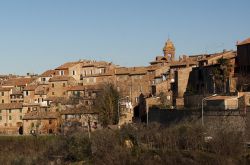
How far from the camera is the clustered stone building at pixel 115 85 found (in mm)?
52500

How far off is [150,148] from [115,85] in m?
33.0

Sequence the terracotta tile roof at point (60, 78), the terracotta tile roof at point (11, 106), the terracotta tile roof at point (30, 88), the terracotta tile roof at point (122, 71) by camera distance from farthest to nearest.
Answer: the terracotta tile roof at point (60, 78)
the terracotta tile roof at point (30, 88)
the terracotta tile roof at point (122, 71)
the terracotta tile roof at point (11, 106)

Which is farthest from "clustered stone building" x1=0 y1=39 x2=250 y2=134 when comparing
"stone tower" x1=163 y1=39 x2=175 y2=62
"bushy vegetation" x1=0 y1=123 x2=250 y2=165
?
"bushy vegetation" x1=0 y1=123 x2=250 y2=165

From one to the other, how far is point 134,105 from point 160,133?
25614 millimetres

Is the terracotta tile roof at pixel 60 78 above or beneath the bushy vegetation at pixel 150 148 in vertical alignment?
above

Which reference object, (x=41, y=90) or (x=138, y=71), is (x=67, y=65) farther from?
(x=138, y=71)

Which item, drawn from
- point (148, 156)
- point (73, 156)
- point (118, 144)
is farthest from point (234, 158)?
point (73, 156)

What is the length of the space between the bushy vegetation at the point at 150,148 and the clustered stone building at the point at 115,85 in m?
10.7

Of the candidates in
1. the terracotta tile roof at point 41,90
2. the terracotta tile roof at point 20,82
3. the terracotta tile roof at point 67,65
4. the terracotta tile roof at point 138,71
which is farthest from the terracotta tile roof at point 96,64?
the terracotta tile roof at point 138,71

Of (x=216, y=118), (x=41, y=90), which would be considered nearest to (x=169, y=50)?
(x=41, y=90)

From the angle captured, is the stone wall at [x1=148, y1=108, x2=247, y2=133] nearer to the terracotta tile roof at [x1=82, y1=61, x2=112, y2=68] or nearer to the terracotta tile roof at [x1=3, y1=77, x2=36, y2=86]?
the terracotta tile roof at [x1=82, y1=61, x2=112, y2=68]

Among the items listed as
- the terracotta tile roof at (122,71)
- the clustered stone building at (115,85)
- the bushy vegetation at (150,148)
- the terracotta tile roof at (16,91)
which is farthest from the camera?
the terracotta tile roof at (16,91)

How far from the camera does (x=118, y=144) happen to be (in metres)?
39.4

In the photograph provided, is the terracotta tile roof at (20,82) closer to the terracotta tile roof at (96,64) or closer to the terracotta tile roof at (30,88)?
the terracotta tile roof at (30,88)
